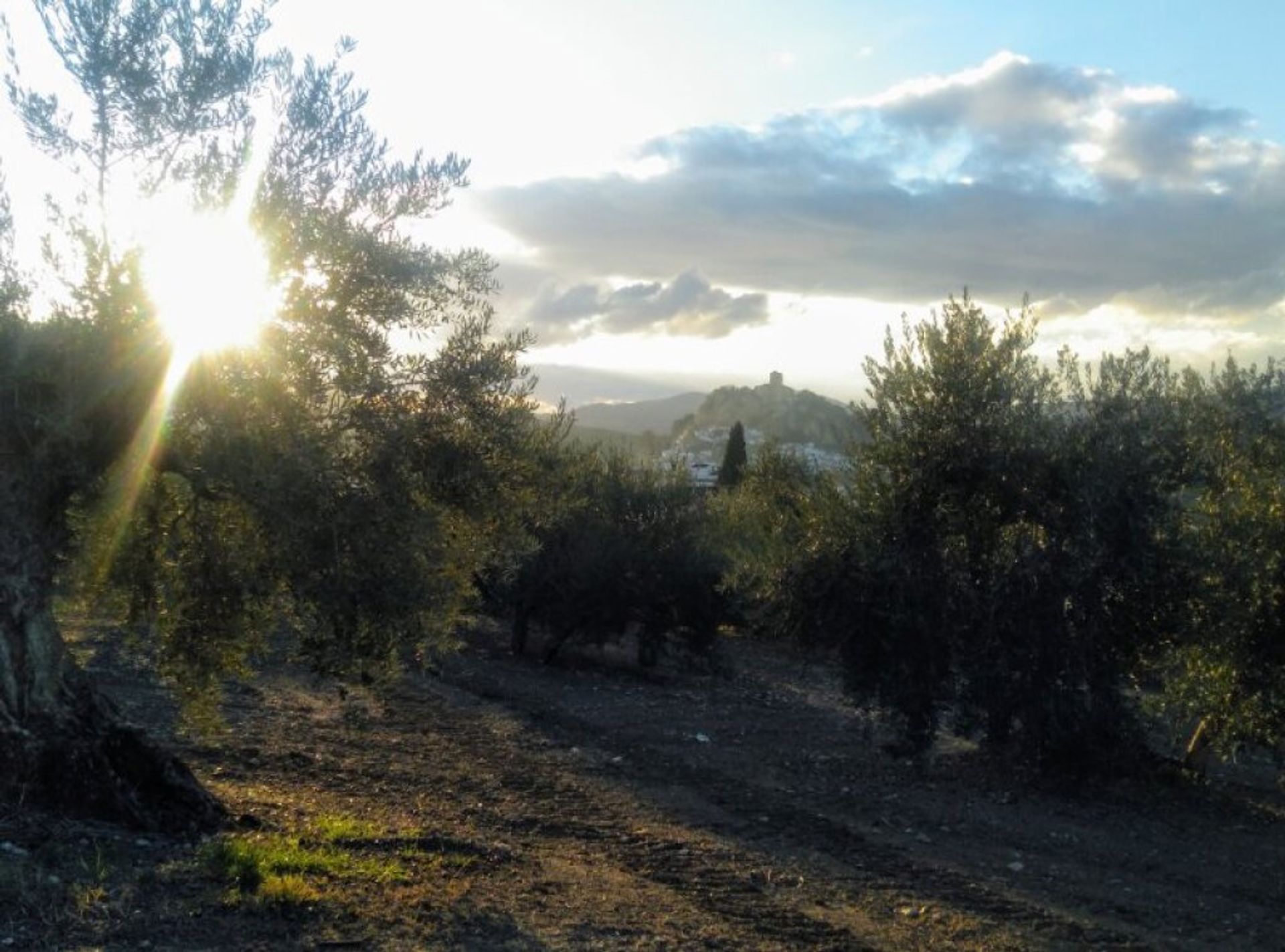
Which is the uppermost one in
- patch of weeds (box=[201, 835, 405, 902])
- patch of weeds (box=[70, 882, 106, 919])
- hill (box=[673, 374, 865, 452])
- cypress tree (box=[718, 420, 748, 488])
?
hill (box=[673, 374, 865, 452])

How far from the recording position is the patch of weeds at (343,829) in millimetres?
9422

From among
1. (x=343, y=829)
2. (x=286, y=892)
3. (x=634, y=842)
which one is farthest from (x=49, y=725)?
(x=634, y=842)

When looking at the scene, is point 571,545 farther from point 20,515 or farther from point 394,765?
point 20,515

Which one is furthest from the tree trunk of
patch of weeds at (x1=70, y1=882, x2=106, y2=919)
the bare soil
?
patch of weeds at (x1=70, y1=882, x2=106, y2=919)

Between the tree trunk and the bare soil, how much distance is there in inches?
12.1

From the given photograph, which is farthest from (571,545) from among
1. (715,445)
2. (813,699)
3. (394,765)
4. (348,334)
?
(715,445)

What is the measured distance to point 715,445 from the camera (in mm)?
110688

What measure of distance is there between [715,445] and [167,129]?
10194cm

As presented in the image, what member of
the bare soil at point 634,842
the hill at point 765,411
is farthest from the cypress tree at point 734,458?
the hill at point 765,411

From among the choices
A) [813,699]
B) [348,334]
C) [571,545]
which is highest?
[348,334]

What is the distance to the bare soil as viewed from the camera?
7535 mm

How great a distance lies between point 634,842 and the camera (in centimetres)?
1102

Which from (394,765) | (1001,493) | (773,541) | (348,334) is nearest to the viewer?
(348,334)

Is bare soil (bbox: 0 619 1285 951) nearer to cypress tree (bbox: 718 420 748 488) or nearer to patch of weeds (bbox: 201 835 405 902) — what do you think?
patch of weeds (bbox: 201 835 405 902)
